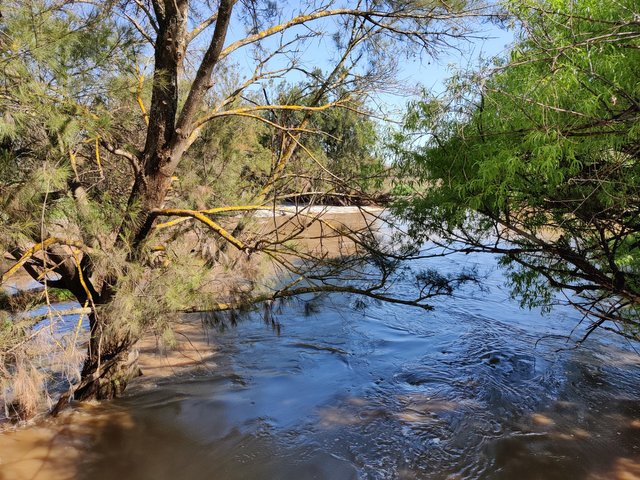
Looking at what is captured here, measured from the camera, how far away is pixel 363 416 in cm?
425

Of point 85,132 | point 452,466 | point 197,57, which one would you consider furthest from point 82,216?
point 452,466

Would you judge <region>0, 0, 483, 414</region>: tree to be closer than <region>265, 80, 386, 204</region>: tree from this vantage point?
A: Yes

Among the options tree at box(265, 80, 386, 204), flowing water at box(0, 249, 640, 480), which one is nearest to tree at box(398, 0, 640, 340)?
tree at box(265, 80, 386, 204)

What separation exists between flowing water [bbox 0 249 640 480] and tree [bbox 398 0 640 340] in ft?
4.12

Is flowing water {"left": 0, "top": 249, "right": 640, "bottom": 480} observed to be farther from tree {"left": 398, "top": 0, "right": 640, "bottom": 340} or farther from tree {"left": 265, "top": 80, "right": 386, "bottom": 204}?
tree {"left": 398, "top": 0, "right": 640, "bottom": 340}

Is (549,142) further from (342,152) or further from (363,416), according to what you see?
(363,416)

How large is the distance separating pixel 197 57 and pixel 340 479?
3802 mm

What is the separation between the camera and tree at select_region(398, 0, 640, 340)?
266 centimetres

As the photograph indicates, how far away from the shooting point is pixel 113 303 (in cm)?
295

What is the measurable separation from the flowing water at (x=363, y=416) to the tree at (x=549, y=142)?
126 centimetres

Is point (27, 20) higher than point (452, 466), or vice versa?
point (27, 20)

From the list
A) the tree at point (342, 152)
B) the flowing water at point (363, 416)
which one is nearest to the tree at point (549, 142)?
the tree at point (342, 152)

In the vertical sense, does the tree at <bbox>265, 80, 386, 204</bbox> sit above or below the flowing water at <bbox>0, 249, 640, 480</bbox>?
above

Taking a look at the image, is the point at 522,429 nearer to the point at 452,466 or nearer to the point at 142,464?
the point at 452,466
